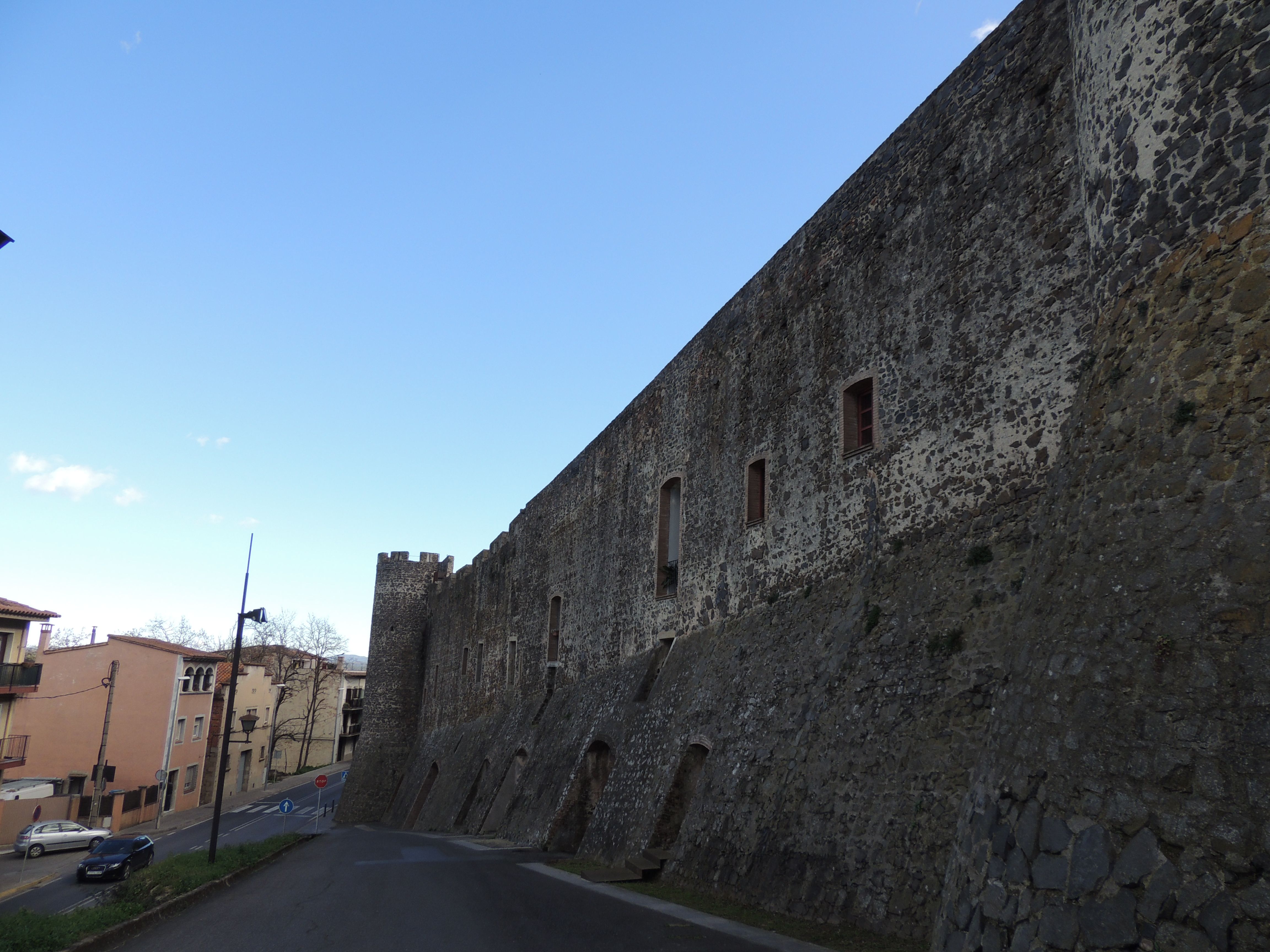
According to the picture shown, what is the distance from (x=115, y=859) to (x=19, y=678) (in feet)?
36.2

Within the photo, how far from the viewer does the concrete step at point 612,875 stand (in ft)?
35.7

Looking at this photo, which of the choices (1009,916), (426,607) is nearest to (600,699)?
(1009,916)

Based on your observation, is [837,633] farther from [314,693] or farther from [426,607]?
[314,693]

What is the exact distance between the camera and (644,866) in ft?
35.7

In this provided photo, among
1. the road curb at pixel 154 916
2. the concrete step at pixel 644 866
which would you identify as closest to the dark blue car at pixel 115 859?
the road curb at pixel 154 916

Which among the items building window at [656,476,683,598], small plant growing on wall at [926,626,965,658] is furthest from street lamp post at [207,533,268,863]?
small plant growing on wall at [926,626,965,658]

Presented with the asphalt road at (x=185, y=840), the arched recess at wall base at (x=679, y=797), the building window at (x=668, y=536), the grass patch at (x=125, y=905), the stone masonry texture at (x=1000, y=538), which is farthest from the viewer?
the building window at (x=668, y=536)

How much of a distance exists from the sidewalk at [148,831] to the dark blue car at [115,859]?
115 cm

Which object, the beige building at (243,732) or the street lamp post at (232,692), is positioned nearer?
the street lamp post at (232,692)

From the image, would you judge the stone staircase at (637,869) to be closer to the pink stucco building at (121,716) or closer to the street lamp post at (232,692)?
the street lamp post at (232,692)

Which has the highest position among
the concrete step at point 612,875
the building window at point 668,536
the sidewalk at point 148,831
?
the building window at point 668,536

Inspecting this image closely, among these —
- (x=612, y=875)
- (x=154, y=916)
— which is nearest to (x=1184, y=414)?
(x=612, y=875)

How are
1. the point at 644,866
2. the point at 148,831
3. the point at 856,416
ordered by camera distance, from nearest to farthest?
the point at 856,416
the point at 644,866
the point at 148,831

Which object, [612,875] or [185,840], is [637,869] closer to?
[612,875]
